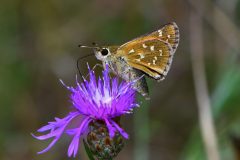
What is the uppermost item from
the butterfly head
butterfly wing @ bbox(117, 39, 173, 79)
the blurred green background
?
the butterfly head

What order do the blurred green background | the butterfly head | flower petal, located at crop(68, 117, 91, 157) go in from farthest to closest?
the blurred green background, the butterfly head, flower petal, located at crop(68, 117, 91, 157)

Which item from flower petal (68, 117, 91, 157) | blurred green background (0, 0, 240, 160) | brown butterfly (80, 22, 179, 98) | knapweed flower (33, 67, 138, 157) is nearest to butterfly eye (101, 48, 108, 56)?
brown butterfly (80, 22, 179, 98)

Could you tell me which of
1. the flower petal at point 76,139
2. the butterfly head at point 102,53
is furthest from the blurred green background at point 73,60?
the flower petal at point 76,139

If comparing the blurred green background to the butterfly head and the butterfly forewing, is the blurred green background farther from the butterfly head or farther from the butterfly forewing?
the butterfly head

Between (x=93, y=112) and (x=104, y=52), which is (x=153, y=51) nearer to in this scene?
(x=104, y=52)

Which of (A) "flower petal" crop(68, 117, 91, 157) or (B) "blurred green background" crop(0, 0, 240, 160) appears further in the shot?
(B) "blurred green background" crop(0, 0, 240, 160)

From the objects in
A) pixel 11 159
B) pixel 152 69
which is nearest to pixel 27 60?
pixel 11 159

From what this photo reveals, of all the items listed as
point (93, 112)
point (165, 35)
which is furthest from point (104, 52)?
point (93, 112)

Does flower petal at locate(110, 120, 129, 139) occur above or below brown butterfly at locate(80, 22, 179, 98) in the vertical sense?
below
